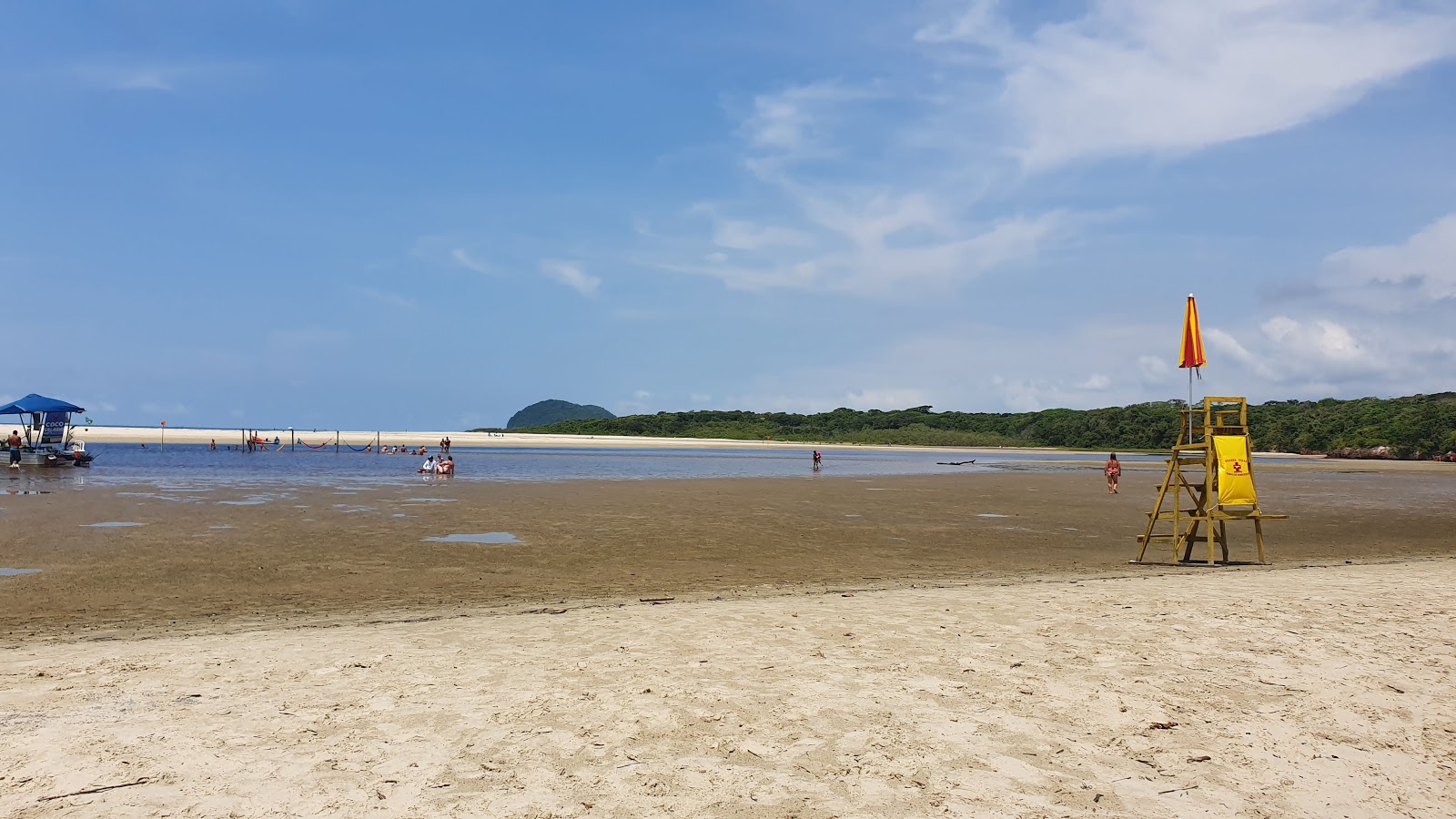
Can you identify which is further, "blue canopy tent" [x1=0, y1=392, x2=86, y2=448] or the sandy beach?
"blue canopy tent" [x1=0, y1=392, x2=86, y2=448]

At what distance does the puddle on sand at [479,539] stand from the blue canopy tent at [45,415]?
41.2m

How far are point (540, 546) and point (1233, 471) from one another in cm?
1278

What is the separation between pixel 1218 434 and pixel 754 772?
13.7 m

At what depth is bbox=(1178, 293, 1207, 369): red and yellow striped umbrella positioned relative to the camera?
47.9 ft

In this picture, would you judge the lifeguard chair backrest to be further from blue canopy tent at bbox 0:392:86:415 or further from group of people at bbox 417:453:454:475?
blue canopy tent at bbox 0:392:86:415

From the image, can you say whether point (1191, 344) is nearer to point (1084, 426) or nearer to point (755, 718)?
point (755, 718)

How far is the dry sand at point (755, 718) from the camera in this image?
15.8 feet

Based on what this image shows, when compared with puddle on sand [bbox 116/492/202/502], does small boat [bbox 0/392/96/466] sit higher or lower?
higher

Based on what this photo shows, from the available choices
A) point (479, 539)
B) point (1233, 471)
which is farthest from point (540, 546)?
point (1233, 471)

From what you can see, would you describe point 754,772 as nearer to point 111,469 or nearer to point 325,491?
→ point 325,491

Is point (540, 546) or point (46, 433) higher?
point (46, 433)

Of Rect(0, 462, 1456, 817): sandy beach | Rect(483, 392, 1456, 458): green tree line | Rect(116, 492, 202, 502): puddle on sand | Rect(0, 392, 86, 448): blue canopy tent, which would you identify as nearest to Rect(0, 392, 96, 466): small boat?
Rect(0, 392, 86, 448): blue canopy tent

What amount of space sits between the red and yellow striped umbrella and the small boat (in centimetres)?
5366

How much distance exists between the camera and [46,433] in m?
48.4
